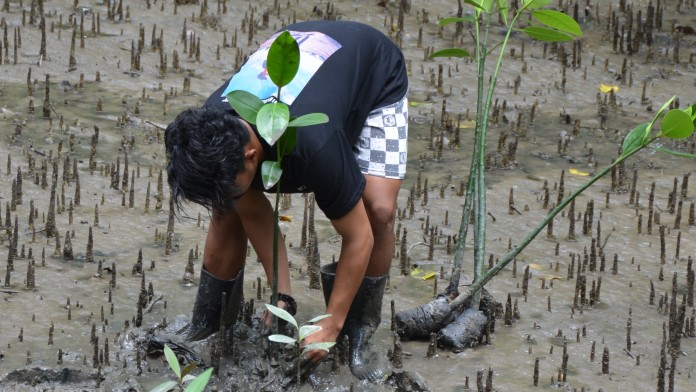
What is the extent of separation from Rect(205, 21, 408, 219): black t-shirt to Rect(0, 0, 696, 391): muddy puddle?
3.05ft

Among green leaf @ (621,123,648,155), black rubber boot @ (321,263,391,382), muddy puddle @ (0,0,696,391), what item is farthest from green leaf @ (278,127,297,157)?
green leaf @ (621,123,648,155)

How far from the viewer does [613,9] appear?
1062 centimetres

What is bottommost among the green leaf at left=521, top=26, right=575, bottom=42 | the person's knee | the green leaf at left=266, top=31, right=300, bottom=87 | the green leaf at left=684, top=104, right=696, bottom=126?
the person's knee

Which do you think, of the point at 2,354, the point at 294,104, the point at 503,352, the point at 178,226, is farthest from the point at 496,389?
the point at 178,226

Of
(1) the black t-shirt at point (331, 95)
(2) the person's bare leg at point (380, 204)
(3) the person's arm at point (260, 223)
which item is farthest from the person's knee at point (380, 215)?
(3) the person's arm at point (260, 223)

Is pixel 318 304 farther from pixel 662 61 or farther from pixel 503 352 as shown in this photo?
pixel 662 61

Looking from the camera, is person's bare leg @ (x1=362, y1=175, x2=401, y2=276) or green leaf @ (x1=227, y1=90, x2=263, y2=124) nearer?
green leaf @ (x1=227, y1=90, x2=263, y2=124)

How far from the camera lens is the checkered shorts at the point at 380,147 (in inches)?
162

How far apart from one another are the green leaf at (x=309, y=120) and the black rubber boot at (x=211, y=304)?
1.11 meters

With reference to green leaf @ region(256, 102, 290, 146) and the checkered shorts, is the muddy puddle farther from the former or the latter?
green leaf @ region(256, 102, 290, 146)

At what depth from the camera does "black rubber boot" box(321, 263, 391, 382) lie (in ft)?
14.2

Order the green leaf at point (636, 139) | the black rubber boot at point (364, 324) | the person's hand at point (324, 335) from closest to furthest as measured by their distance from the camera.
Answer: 1. the person's hand at point (324, 335)
2. the green leaf at point (636, 139)
3. the black rubber boot at point (364, 324)

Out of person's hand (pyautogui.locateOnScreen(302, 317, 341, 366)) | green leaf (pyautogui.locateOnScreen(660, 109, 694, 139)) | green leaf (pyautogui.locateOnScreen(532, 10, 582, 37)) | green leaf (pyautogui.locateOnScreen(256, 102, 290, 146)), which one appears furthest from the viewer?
green leaf (pyautogui.locateOnScreen(532, 10, 582, 37))

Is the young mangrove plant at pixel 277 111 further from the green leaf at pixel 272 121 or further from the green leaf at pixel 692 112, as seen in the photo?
the green leaf at pixel 692 112
